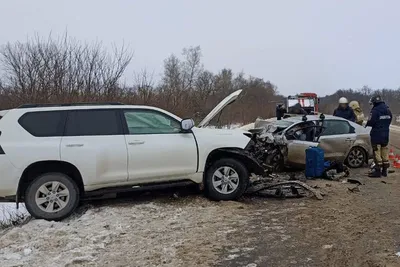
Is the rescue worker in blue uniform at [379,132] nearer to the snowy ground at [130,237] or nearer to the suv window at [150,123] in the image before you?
the snowy ground at [130,237]

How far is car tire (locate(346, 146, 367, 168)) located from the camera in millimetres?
11375

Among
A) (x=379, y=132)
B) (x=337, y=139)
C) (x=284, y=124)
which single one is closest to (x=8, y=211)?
(x=284, y=124)

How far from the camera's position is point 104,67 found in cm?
1770

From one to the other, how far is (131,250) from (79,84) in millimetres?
13070

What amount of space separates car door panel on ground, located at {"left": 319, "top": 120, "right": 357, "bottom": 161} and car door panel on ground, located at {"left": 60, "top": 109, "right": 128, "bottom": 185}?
5910mm

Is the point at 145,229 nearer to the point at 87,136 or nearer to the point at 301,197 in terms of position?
the point at 87,136

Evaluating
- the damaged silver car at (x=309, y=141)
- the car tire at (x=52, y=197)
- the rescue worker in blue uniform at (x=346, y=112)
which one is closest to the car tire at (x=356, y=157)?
the damaged silver car at (x=309, y=141)

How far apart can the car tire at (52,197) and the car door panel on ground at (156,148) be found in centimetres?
94

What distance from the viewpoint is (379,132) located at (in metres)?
9.95

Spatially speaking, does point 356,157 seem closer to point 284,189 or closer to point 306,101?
point 284,189

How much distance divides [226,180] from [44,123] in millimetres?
3115

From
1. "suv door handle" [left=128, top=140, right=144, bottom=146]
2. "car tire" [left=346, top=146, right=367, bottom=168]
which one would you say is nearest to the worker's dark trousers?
"car tire" [left=346, top=146, right=367, bottom=168]

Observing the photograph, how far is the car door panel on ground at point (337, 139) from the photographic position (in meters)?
10.9

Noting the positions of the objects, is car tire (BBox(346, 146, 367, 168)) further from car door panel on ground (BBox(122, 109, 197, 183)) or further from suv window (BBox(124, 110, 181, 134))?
suv window (BBox(124, 110, 181, 134))
